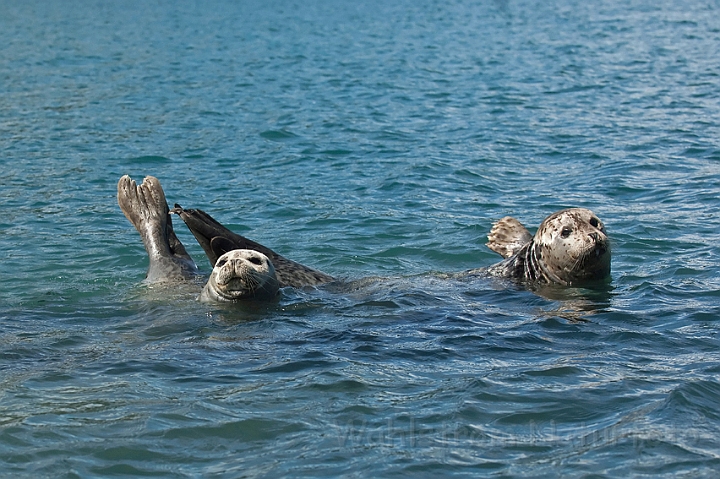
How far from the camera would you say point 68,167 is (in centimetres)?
1365

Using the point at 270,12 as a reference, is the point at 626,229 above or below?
below

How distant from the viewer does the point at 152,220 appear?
8695mm

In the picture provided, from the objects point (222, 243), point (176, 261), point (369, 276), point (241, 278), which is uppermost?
point (222, 243)

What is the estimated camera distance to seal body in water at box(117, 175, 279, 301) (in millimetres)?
7410

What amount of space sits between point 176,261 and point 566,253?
10.7 feet

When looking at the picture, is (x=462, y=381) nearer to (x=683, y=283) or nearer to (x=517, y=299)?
(x=517, y=299)

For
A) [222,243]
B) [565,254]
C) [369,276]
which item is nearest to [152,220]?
[222,243]

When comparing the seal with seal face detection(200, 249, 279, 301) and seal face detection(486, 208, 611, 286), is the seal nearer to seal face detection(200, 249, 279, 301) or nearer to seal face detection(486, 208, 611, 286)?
seal face detection(486, 208, 611, 286)

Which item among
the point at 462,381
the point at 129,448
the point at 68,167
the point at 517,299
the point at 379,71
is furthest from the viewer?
the point at 379,71

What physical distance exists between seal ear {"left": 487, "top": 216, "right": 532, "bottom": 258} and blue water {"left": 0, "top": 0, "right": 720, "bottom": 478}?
2.08 ft

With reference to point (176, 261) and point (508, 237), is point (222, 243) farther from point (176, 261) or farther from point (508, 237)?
point (508, 237)

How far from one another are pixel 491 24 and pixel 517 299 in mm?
27505

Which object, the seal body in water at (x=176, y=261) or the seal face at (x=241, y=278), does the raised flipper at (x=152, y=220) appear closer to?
the seal body in water at (x=176, y=261)

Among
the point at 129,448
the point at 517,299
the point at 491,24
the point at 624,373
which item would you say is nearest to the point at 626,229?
the point at 517,299
